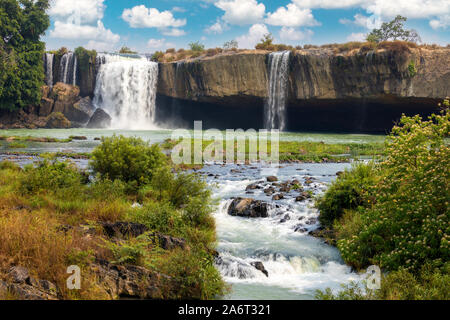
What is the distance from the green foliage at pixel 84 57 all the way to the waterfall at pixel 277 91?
2401cm

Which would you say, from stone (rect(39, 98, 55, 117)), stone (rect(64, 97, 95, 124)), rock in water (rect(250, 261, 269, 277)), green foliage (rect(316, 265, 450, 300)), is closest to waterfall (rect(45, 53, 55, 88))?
stone (rect(39, 98, 55, 117))

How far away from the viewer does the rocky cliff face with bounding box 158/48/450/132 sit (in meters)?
39.0

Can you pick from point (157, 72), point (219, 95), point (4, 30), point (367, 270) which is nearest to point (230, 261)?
point (367, 270)

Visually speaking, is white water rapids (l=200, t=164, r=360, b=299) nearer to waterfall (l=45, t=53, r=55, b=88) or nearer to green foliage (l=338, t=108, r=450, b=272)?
green foliage (l=338, t=108, r=450, b=272)

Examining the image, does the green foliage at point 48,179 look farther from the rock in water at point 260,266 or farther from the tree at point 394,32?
the tree at point 394,32

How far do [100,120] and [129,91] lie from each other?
5.18 m

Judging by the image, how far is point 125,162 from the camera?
1342cm

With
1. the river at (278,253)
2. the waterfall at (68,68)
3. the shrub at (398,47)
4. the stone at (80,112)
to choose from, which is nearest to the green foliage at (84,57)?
the waterfall at (68,68)

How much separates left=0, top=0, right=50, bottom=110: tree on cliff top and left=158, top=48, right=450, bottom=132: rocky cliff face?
15759mm

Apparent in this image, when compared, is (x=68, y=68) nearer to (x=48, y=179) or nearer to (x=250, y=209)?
(x=48, y=179)

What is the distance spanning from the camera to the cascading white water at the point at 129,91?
4981 centimetres

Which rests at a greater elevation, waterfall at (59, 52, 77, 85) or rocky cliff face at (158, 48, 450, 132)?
waterfall at (59, 52, 77, 85)
